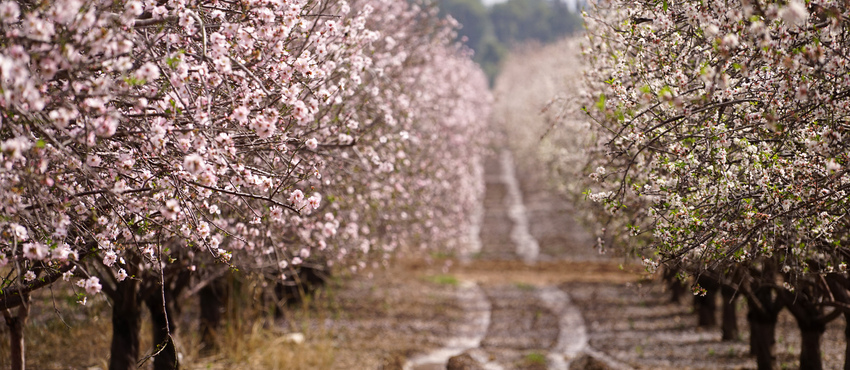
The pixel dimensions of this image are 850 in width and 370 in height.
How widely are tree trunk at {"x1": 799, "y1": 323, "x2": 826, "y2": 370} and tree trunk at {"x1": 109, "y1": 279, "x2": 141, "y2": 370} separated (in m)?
8.72

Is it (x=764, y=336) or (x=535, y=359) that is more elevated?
(x=764, y=336)

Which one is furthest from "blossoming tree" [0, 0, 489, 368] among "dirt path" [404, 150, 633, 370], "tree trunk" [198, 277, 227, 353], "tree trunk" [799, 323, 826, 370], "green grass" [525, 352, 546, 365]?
"dirt path" [404, 150, 633, 370]

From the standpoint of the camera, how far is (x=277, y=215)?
5445 mm

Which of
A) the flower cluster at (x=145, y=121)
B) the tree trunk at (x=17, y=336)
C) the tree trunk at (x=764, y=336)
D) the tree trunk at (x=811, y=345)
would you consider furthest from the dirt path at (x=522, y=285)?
the flower cluster at (x=145, y=121)

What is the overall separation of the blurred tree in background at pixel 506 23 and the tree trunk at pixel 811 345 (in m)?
112

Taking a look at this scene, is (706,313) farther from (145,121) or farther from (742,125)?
(145,121)

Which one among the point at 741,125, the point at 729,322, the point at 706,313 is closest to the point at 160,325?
the point at 741,125

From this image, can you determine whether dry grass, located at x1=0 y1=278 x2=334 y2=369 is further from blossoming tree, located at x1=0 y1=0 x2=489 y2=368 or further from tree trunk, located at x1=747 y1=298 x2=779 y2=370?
tree trunk, located at x1=747 y1=298 x2=779 y2=370

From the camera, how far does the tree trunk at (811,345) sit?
8781mm

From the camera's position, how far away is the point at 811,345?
29.0 ft

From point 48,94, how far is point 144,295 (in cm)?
468

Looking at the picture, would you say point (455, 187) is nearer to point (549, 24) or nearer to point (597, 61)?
point (597, 61)

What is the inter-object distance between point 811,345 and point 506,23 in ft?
436

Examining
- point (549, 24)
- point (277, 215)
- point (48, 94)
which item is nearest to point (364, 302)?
point (277, 215)
